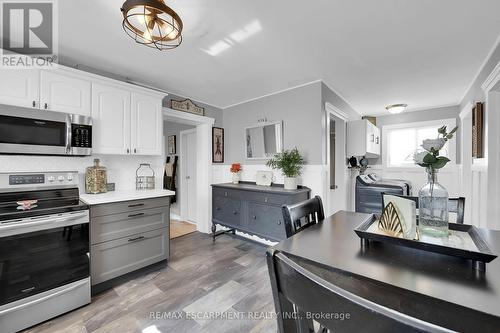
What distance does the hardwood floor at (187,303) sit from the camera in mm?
1617

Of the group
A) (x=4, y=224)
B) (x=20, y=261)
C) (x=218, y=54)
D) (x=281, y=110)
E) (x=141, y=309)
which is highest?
(x=218, y=54)

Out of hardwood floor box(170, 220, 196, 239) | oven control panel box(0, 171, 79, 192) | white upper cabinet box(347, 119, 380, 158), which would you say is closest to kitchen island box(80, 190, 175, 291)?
oven control panel box(0, 171, 79, 192)

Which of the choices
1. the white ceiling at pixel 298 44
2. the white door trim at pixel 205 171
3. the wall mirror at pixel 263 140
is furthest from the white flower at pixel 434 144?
the white door trim at pixel 205 171

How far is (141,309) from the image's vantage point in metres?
1.80

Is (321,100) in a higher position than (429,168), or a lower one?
higher

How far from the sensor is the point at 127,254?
7.15 feet

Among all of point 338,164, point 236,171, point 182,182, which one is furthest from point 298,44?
point 182,182

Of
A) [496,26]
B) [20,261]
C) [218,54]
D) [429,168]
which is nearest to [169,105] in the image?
[218,54]

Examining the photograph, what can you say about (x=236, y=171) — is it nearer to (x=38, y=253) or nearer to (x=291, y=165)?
(x=291, y=165)

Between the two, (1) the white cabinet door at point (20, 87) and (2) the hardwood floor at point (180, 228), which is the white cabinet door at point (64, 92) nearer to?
(1) the white cabinet door at point (20, 87)

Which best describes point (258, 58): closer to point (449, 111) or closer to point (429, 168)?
point (429, 168)

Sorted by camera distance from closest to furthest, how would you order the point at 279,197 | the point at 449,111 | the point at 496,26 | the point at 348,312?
1. the point at 348,312
2. the point at 496,26
3. the point at 279,197
4. the point at 449,111

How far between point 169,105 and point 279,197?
2.18m

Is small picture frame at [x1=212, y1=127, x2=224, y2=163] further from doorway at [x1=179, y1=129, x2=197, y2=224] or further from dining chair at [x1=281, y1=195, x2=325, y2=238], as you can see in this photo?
dining chair at [x1=281, y1=195, x2=325, y2=238]
